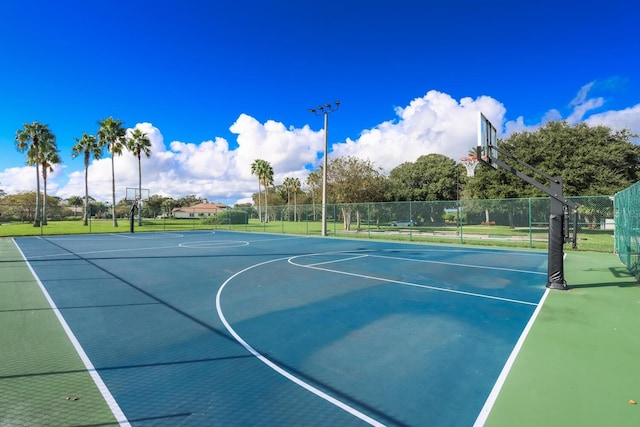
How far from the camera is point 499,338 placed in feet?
17.2

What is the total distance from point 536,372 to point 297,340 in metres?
3.25

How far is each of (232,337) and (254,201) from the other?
94.7 meters

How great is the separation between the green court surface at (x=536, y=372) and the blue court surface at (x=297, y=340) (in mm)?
230

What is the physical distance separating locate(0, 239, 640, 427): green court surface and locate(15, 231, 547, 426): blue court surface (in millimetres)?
230

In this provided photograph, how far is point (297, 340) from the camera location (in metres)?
5.23

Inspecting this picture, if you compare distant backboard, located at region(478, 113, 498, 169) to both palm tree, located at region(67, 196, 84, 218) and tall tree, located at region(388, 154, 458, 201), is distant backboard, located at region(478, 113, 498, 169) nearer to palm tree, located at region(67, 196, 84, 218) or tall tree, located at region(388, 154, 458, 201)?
tall tree, located at region(388, 154, 458, 201)

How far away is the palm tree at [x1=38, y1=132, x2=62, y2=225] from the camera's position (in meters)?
39.7

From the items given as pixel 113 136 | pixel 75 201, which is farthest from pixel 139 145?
pixel 75 201

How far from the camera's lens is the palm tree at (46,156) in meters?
39.7

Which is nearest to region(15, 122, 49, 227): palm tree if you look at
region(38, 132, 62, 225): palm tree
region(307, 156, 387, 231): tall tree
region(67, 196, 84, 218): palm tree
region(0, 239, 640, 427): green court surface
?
region(38, 132, 62, 225): palm tree

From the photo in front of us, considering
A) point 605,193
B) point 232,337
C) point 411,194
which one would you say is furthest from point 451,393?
point 411,194

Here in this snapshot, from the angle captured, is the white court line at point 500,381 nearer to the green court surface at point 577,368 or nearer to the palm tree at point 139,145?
the green court surface at point 577,368

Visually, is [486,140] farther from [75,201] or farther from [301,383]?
[75,201]

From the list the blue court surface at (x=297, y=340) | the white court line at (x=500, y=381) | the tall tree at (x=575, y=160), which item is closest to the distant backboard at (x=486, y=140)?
the blue court surface at (x=297, y=340)
